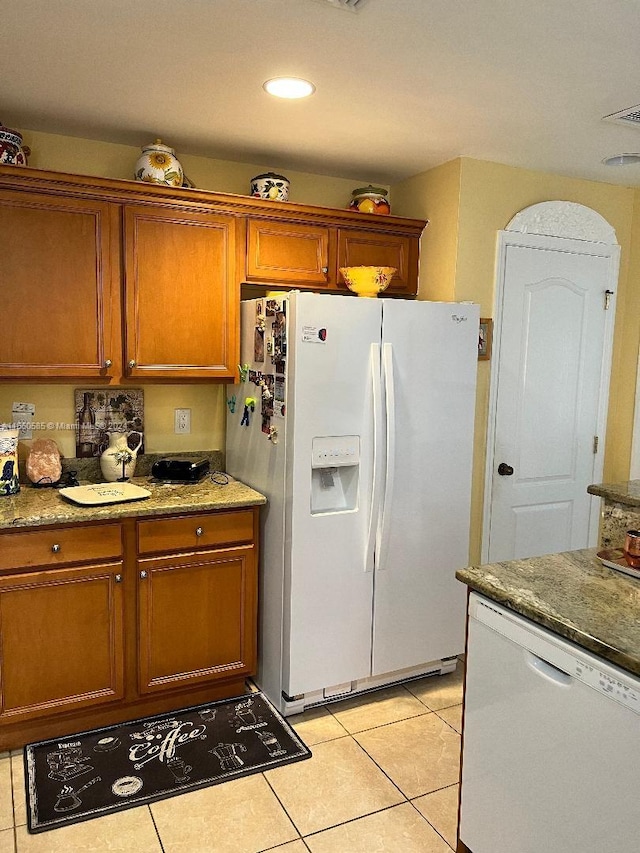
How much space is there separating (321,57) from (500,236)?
4.79ft

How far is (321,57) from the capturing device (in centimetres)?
205

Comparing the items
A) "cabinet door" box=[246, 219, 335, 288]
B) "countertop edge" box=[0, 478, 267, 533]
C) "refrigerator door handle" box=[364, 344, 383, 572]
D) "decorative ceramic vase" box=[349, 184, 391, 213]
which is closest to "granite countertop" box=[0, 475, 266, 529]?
"countertop edge" box=[0, 478, 267, 533]

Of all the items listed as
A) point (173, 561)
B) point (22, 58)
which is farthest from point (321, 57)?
point (173, 561)

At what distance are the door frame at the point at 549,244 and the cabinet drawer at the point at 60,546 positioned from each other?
6.01 feet

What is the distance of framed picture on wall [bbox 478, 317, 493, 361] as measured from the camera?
10.5 feet

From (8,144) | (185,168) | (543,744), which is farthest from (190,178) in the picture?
(543,744)

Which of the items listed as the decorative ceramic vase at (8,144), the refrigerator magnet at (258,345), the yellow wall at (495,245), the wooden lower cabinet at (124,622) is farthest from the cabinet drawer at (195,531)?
the decorative ceramic vase at (8,144)

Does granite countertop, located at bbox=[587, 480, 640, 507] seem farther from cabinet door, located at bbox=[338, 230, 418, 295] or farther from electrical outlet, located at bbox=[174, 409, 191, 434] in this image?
electrical outlet, located at bbox=[174, 409, 191, 434]

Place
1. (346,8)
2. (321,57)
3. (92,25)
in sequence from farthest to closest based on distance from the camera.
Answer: (321,57) → (92,25) → (346,8)

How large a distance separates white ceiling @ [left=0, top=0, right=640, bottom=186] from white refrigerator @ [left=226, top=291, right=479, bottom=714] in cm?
73

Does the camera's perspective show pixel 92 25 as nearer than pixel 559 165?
Yes

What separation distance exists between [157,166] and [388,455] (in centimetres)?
155

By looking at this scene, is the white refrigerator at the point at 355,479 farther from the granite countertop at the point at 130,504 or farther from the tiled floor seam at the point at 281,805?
the tiled floor seam at the point at 281,805

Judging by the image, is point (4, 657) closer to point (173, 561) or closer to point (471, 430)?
point (173, 561)
